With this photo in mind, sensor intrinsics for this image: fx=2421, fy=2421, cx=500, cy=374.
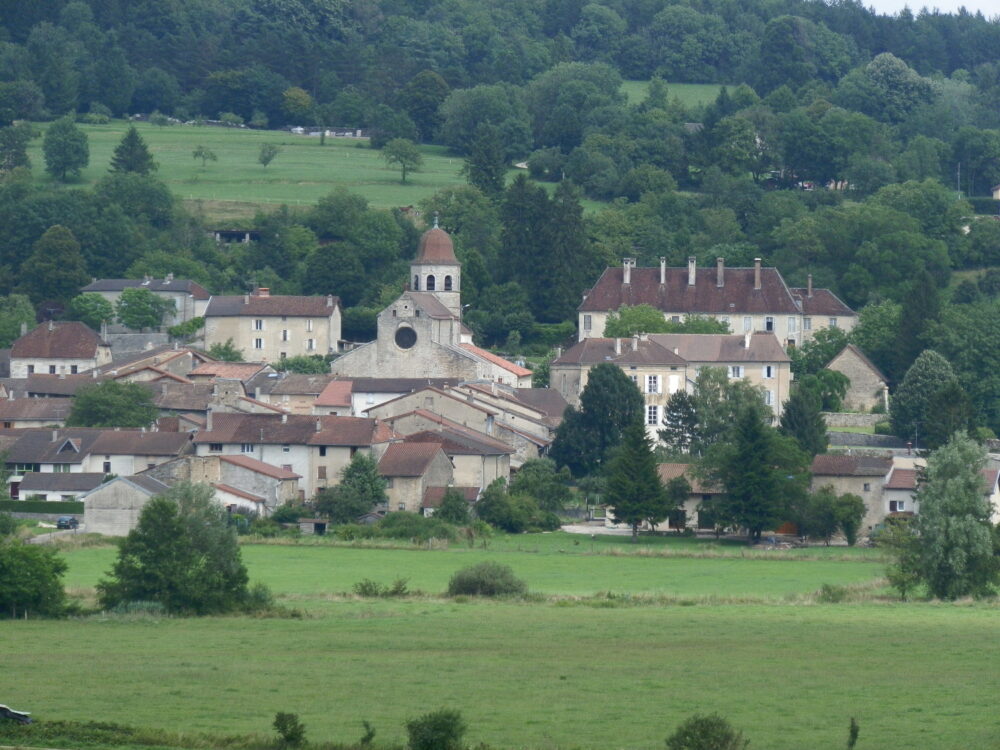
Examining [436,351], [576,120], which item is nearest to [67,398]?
[436,351]

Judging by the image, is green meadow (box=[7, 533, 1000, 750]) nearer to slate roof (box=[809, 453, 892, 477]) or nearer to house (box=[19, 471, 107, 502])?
house (box=[19, 471, 107, 502])

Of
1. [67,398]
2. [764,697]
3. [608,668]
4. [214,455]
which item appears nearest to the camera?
[764,697]

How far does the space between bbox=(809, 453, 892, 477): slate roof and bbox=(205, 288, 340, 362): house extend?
26609 mm

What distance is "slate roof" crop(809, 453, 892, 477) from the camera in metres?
68.2

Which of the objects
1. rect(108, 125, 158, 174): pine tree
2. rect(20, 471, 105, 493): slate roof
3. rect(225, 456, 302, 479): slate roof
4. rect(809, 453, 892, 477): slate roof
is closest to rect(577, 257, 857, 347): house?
rect(809, 453, 892, 477): slate roof

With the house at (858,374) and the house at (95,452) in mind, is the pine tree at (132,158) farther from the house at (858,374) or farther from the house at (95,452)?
the house at (95,452)

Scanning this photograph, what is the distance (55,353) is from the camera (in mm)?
88812

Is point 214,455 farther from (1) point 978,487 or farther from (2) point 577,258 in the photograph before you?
(2) point 577,258

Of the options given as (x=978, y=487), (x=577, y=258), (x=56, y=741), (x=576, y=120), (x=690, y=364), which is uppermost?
(x=576, y=120)

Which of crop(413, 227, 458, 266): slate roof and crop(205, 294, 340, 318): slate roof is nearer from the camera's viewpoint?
crop(413, 227, 458, 266): slate roof

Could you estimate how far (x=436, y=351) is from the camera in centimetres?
8406

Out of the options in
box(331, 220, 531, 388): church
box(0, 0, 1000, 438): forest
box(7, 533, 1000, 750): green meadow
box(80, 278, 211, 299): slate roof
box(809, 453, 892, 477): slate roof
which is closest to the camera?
box(7, 533, 1000, 750): green meadow

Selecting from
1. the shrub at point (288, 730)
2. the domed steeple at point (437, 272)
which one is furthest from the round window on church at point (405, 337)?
the shrub at point (288, 730)

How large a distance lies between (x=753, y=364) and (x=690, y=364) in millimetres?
2281
